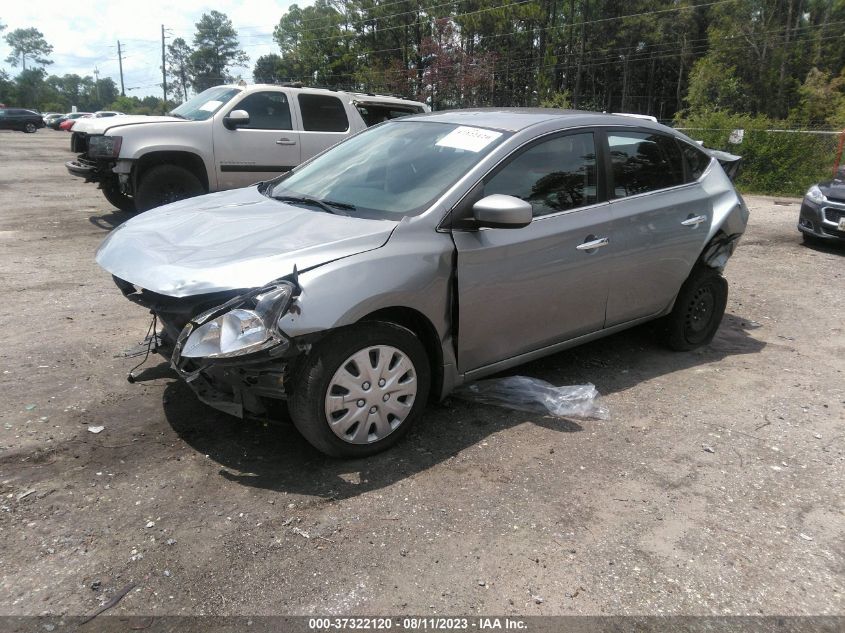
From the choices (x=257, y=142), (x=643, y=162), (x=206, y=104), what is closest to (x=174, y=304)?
(x=643, y=162)

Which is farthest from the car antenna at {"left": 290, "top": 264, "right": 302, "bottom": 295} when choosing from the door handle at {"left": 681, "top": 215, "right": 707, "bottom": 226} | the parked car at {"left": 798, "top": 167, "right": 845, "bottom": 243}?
the parked car at {"left": 798, "top": 167, "right": 845, "bottom": 243}

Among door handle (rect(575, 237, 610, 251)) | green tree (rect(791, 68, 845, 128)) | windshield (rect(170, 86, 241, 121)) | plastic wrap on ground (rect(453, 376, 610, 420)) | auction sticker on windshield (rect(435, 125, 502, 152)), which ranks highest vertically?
green tree (rect(791, 68, 845, 128))

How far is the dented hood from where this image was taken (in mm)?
2922

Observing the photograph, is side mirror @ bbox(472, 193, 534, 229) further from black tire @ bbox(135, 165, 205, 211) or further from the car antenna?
black tire @ bbox(135, 165, 205, 211)

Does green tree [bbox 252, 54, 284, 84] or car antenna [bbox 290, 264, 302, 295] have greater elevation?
green tree [bbox 252, 54, 284, 84]

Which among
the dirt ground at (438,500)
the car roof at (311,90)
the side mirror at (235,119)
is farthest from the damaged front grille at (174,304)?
the car roof at (311,90)

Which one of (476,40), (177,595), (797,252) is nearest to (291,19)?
(476,40)

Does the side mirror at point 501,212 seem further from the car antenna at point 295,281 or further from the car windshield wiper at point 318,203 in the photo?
the car antenna at point 295,281

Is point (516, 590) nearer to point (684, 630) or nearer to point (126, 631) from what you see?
point (684, 630)

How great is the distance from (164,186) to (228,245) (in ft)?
19.2

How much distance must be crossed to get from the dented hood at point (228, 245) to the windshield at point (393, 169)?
215 mm

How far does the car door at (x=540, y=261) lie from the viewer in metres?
3.47

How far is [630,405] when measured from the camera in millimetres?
4066

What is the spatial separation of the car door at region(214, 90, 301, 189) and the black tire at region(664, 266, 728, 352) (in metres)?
6.13
